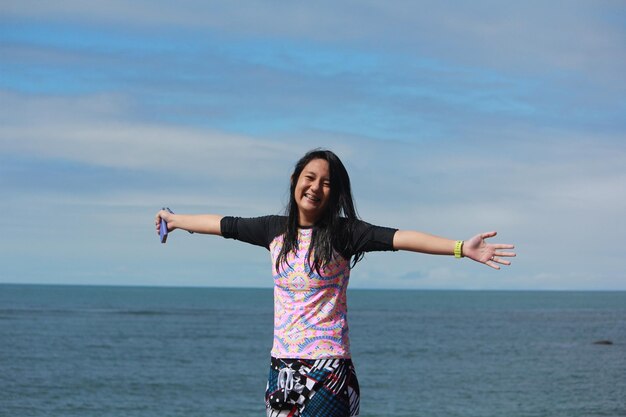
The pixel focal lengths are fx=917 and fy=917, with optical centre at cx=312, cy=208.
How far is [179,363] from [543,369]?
1907 cm

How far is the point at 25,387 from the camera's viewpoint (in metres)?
39.2

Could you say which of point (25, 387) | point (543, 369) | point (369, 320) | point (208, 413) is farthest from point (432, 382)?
point (369, 320)

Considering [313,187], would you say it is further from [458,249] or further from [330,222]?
[458,249]

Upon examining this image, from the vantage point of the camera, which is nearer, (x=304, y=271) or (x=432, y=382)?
(x=304, y=271)

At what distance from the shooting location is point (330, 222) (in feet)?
15.9

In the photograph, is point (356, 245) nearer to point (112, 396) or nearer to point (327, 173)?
point (327, 173)

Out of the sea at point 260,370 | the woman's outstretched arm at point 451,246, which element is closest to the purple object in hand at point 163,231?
the woman's outstretched arm at point 451,246

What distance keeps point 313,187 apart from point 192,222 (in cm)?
94

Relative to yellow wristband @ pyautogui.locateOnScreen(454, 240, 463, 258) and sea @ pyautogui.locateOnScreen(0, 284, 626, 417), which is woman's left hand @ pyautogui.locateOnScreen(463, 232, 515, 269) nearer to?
yellow wristband @ pyautogui.locateOnScreen(454, 240, 463, 258)

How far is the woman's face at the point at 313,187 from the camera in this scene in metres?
4.79

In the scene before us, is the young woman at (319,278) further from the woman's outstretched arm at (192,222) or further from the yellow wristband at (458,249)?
the woman's outstretched arm at (192,222)

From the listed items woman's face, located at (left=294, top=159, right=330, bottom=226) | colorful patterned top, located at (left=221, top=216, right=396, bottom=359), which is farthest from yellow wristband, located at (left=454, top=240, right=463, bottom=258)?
woman's face, located at (left=294, top=159, right=330, bottom=226)

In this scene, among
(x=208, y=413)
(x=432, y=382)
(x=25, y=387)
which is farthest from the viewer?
(x=432, y=382)

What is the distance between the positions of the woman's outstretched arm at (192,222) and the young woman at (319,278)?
0.49 meters
